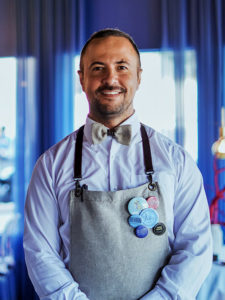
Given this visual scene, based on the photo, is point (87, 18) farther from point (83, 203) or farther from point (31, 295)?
point (31, 295)

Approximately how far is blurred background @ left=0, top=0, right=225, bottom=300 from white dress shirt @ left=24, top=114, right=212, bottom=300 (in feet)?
4.17

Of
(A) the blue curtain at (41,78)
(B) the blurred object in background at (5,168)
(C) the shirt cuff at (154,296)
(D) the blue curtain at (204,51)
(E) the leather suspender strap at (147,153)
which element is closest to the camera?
(C) the shirt cuff at (154,296)

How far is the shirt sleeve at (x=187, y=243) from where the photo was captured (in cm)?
111

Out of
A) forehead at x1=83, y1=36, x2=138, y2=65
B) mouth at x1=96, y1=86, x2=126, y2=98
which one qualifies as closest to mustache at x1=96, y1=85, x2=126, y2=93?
mouth at x1=96, y1=86, x2=126, y2=98

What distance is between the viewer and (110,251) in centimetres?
113

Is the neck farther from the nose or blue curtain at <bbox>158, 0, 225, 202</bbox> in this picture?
blue curtain at <bbox>158, 0, 225, 202</bbox>

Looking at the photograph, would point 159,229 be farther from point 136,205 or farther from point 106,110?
point 106,110

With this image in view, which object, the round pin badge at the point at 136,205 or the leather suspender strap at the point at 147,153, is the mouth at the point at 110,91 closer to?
the leather suspender strap at the point at 147,153

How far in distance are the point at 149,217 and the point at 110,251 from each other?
19 centimetres

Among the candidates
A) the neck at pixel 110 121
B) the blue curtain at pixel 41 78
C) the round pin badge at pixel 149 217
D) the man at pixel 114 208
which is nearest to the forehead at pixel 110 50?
the man at pixel 114 208

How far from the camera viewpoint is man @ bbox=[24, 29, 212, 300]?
44.6 inches

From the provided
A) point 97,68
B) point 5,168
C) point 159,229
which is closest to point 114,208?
point 159,229

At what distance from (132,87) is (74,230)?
0.61m

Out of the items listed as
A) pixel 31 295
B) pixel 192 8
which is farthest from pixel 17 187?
pixel 192 8
